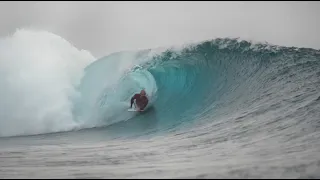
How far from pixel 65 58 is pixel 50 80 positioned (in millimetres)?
2287

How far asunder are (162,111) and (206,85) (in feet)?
5.90

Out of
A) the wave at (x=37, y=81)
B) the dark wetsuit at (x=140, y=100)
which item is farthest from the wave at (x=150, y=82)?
the dark wetsuit at (x=140, y=100)

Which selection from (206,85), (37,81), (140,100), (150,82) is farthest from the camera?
(150,82)

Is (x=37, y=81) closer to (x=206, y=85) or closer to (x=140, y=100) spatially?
(x=140, y=100)

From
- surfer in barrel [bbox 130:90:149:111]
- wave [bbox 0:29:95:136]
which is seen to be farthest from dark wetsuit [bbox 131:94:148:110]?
wave [bbox 0:29:95:136]

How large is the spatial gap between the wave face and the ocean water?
4 cm

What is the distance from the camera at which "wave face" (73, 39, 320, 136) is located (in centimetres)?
970

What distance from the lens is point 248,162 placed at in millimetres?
4992

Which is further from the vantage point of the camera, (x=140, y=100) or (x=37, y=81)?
(x=37, y=81)

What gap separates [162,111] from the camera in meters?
12.0

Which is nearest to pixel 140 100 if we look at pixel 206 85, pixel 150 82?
pixel 150 82

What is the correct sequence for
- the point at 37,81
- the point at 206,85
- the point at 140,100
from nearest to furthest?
the point at 140,100
the point at 206,85
the point at 37,81

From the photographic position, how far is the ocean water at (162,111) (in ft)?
17.1

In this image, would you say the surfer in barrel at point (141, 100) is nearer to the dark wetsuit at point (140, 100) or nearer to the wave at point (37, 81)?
the dark wetsuit at point (140, 100)
